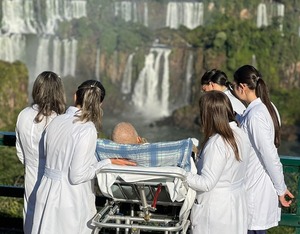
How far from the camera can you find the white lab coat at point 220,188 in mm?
4516

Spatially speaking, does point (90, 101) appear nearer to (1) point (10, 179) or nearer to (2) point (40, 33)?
(1) point (10, 179)

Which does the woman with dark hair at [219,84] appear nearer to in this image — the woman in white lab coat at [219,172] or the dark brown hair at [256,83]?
the dark brown hair at [256,83]

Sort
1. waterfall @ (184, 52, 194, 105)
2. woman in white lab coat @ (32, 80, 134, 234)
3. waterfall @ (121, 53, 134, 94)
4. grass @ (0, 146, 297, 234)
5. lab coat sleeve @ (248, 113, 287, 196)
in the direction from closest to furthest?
woman in white lab coat @ (32, 80, 134, 234) → lab coat sleeve @ (248, 113, 287, 196) → grass @ (0, 146, 297, 234) → waterfall @ (184, 52, 194, 105) → waterfall @ (121, 53, 134, 94)

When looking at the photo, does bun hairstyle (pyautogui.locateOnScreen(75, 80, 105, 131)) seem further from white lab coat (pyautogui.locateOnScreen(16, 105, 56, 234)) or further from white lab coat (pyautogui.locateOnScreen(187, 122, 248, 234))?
white lab coat (pyautogui.locateOnScreen(187, 122, 248, 234))

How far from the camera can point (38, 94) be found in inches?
199

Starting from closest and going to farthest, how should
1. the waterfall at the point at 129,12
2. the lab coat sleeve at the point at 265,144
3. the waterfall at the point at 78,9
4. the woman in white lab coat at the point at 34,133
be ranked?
the lab coat sleeve at the point at 265,144 → the woman in white lab coat at the point at 34,133 → the waterfall at the point at 78,9 → the waterfall at the point at 129,12

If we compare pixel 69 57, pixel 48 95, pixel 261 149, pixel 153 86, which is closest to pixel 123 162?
pixel 48 95

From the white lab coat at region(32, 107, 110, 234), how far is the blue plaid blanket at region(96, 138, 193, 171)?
7.0 inches

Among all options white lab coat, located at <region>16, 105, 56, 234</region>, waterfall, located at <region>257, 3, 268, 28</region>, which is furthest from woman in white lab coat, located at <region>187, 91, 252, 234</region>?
waterfall, located at <region>257, 3, 268, 28</region>

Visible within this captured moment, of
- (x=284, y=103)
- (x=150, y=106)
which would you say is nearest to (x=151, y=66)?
(x=150, y=106)

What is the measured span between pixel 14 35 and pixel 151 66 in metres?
7.55

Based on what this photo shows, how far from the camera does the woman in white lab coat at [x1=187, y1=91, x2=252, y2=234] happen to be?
4.52 meters

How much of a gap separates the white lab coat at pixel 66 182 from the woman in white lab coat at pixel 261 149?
1170 mm

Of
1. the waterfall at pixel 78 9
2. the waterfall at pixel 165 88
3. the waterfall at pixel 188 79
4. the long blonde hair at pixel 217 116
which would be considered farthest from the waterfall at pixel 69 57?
the long blonde hair at pixel 217 116
